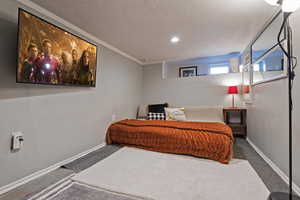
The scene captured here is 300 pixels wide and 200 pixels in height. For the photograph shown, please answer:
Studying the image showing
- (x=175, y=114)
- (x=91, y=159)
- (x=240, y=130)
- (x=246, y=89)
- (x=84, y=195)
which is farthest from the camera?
(x=175, y=114)

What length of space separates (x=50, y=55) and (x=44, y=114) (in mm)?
743

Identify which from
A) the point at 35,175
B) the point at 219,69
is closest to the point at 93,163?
the point at 35,175

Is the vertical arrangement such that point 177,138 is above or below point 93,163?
above

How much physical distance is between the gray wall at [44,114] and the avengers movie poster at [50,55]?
0.52 ft

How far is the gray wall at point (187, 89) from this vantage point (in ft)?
12.3

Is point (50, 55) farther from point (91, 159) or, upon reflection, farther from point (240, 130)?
point (240, 130)

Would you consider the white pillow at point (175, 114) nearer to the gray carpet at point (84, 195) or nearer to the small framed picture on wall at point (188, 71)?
the small framed picture on wall at point (188, 71)

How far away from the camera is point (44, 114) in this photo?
180 centimetres

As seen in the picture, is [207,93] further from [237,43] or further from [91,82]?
[91,82]

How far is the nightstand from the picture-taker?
10.8 feet

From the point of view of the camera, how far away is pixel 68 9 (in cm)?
181

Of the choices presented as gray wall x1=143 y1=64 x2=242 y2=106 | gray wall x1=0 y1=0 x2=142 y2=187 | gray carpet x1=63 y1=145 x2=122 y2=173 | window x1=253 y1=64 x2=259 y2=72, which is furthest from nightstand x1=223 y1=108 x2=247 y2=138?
gray wall x1=0 y1=0 x2=142 y2=187

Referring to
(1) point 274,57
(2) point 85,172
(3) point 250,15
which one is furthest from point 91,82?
(1) point 274,57

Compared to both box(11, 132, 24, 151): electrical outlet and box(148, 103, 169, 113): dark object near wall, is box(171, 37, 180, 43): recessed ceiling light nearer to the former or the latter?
box(148, 103, 169, 113): dark object near wall
